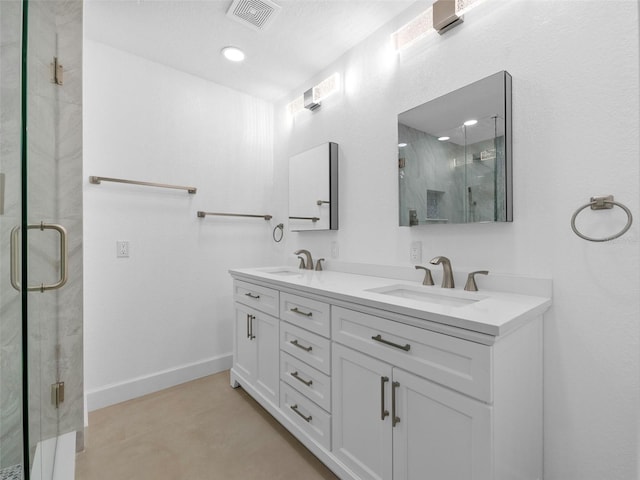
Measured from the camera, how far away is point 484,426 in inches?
35.6

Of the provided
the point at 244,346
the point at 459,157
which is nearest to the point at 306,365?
the point at 244,346

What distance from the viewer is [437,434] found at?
103 cm

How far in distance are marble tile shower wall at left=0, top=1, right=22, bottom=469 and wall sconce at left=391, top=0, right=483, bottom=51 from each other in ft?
5.45

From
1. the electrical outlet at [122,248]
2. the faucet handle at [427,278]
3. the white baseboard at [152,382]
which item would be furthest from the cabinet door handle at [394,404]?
the electrical outlet at [122,248]

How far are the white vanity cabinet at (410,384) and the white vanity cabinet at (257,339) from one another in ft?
0.34

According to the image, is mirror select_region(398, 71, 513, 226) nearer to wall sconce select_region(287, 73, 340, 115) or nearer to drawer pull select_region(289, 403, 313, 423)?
wall sconce select_region(287, 73, 340, 115)

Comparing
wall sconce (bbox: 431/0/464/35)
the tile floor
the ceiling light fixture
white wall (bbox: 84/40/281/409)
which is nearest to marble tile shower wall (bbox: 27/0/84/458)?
the tile floor

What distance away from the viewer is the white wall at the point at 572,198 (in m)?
1.07

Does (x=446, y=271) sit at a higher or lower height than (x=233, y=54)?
lower

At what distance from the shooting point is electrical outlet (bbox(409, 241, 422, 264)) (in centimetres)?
172

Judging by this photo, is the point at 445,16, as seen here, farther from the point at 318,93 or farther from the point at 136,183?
the point at 136,183

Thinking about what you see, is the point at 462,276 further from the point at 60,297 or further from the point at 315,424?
the point at 60,297

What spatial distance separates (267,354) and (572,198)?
1.70 meters

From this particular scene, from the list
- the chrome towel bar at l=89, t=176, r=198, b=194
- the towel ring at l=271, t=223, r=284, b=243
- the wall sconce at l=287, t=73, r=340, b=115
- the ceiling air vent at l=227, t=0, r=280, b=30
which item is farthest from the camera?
the towel ring at l=271, t=223, r=284, b=243
